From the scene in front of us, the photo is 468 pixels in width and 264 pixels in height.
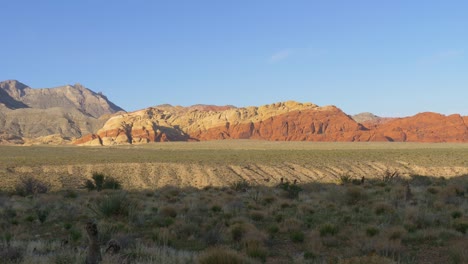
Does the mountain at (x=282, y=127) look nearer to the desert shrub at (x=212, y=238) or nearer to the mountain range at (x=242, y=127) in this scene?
the mountain range at (x=242, y=127)

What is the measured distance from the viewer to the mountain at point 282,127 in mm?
143000

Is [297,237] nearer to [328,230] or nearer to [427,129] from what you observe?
[328,230]

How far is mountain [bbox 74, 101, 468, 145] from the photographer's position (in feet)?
469

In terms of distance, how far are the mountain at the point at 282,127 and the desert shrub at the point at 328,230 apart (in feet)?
405

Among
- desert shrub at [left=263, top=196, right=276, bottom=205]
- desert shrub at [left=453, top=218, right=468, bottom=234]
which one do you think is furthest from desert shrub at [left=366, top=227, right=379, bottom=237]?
desert shrub at [left=263, top=196, right=276, bottom=205]

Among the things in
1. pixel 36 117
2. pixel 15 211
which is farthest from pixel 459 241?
pixel 36 117

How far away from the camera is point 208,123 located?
17000cm

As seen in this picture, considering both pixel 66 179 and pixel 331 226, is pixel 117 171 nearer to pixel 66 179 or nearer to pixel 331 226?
pixel 66 179

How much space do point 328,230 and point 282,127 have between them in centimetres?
14457

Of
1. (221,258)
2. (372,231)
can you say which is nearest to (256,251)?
(221,258)

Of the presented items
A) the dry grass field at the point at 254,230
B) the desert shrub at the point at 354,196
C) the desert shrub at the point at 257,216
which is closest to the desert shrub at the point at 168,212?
the dry grass field at the point at 254,230

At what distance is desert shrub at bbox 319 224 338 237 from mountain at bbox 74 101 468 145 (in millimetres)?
123324

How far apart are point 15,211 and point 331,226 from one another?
1158cm

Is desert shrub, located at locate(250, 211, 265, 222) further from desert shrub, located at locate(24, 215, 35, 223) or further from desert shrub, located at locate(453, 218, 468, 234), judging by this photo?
desert shrub, located at locate(24, 215, 35, 223)
